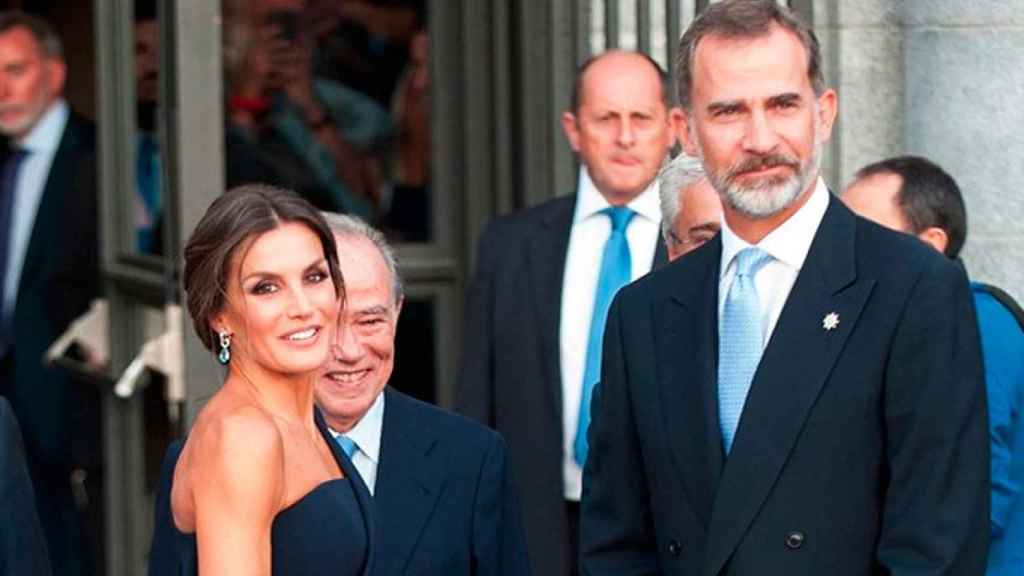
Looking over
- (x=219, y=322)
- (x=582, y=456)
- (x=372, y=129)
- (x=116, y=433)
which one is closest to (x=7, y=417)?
(x=219, y=322)

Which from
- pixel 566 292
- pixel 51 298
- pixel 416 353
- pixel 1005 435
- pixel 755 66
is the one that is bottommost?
pixel 416 353

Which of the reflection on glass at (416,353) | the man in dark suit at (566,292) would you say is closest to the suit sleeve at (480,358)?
the man in dark suit at (566,292)

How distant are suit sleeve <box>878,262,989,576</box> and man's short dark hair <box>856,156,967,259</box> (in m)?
1.38

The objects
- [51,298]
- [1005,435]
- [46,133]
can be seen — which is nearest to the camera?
[1005,435]

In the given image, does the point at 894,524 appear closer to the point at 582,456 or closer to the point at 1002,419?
the point at 1002,419

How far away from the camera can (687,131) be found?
13.4ft

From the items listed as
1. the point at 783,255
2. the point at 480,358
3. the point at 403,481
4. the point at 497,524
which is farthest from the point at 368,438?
the point at 480,358

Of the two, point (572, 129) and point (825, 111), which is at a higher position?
point (825, 111)

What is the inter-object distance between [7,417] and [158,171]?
12.1 feet

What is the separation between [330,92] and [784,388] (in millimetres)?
5627

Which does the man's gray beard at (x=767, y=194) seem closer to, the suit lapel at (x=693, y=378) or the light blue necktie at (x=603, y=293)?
the suit lapel at (x=693, y=378)

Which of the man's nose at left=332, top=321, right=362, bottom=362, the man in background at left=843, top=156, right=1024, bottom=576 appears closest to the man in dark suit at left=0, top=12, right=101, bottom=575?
the man's nose at left=332, top=321, right=362, bottom=362

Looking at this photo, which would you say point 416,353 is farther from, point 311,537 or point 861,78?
point 311,537

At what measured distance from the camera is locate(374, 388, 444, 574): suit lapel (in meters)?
4.09
